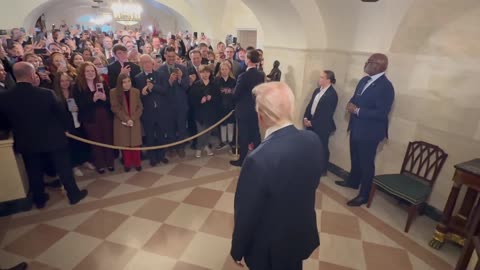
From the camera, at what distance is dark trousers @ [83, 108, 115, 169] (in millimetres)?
3981

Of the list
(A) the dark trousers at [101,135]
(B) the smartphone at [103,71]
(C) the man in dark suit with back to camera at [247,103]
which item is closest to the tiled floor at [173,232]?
(A) the dark trousers at [101,135]

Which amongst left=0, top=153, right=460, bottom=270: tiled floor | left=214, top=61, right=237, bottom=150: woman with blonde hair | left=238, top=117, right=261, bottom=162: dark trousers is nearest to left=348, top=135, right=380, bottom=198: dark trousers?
left=0, top=153, right=460, bottom=270: tiled floor

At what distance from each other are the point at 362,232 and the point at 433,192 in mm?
1141

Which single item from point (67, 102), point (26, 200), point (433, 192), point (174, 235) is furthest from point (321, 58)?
point (26, 200)

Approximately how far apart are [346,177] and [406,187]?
129 centimetres

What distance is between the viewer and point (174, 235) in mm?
2994

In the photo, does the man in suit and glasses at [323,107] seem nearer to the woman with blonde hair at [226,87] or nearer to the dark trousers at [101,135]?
the woman with blonde hair at [226,87]

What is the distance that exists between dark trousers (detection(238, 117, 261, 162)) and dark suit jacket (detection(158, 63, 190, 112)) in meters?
1.01

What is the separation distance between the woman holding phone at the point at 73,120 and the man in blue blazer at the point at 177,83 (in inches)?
48.4

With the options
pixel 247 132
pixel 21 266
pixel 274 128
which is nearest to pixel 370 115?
pixel 247 132

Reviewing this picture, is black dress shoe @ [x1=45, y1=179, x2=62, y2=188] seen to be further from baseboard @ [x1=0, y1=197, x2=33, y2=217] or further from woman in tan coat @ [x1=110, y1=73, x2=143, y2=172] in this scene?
woman in tan coat @ [x1=110, y1=73, x2=143, y2=172]

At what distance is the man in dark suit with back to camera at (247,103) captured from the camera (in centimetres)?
399

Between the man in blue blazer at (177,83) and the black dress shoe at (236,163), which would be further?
the black dress shoe at (236,163)

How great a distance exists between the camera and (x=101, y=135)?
408 cm
